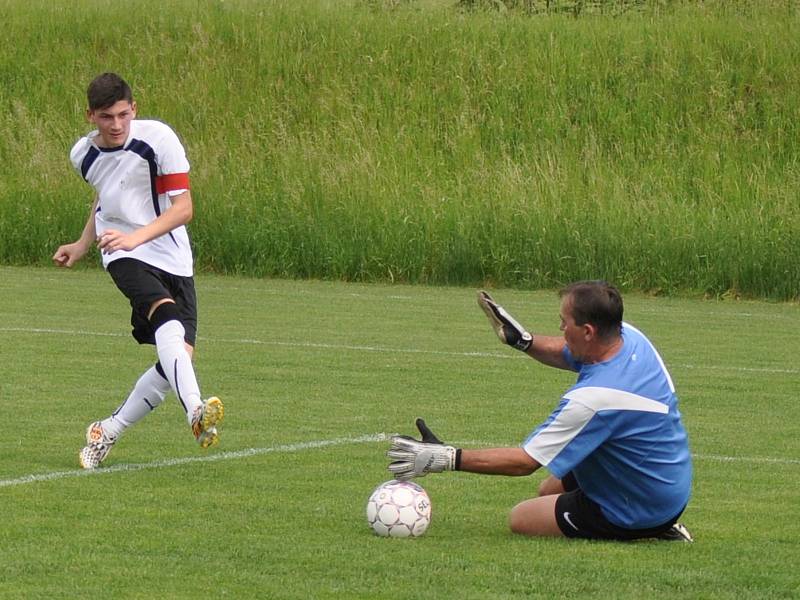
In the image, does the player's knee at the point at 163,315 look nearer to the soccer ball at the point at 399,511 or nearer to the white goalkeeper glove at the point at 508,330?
the white goalkeeper glove at the point at 508,330

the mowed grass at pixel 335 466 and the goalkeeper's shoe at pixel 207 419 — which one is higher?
the goalkeeper's shoe at pixel 207 419

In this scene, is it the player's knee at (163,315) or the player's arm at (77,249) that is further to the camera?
the player's arm at (77,249)

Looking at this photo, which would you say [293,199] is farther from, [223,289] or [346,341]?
[346,341]

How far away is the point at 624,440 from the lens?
7.07 metres

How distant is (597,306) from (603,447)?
0.61 meters

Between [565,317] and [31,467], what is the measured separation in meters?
3.34

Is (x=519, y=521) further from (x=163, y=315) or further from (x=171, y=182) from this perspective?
(x=171, y=182)

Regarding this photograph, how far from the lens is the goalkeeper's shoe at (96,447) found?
8.95 metres

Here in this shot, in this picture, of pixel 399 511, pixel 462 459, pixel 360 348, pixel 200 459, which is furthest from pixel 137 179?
pixel 360 348

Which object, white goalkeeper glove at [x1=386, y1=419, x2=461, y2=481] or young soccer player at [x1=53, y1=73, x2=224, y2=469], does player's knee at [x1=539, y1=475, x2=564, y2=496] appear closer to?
white goalkeeper glove at [x1=386, y1=419, x2=461, y2=481]

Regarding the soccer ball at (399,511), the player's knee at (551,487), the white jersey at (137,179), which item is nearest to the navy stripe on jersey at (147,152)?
the white jersey at (137,179)

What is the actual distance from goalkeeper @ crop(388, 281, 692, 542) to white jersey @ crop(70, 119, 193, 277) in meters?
2.47

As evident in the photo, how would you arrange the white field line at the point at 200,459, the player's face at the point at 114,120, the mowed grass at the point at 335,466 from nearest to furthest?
the mowed grass at the point at 335,466
the white field line at the point at 200,459
the player's face at the point at 114,120

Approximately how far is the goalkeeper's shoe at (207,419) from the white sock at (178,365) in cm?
6
